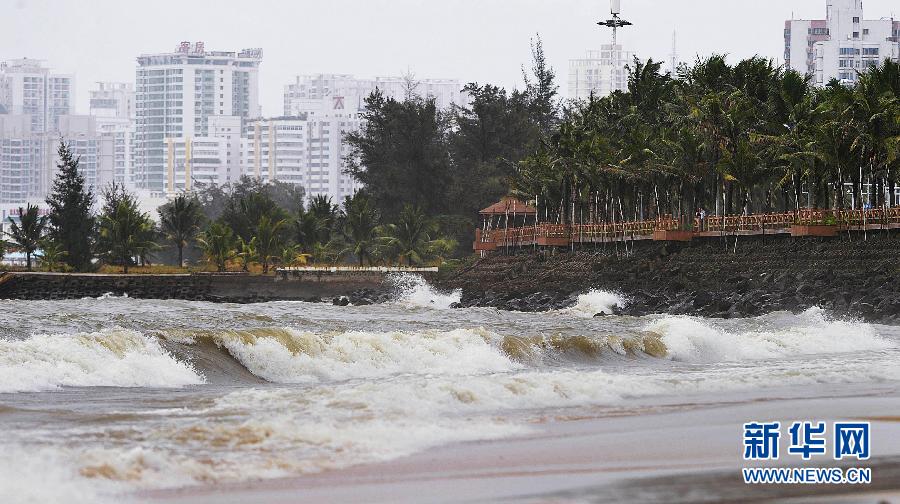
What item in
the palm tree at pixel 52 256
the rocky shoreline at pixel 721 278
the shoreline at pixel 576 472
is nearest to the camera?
the shoreline at pixel 576 472

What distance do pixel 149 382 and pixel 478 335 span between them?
8.69 m

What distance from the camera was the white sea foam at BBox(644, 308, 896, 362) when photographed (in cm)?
3078

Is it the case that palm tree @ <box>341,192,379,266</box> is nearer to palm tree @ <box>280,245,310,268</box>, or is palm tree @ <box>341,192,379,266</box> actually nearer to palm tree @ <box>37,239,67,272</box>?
palm tree @ <box>280,245,310,268</box>

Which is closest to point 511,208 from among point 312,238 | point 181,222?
point 312,238

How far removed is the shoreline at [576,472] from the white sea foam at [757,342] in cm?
1314

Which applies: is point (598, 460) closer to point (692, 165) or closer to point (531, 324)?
point (531, 324)

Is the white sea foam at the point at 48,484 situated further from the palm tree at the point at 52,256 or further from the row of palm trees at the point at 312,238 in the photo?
the row of palm trees at the point at 312,238

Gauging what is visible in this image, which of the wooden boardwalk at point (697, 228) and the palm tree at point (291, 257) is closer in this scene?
the wooden boardwalk at point (697, 228)

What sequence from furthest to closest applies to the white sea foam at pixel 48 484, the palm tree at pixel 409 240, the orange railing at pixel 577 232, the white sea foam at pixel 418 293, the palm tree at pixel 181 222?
the palm tree at pixel 409 240 → the palm tree at pixel 181 222 → the white sea foam at pixel 418 293 → the orange railing at pixel 577 232 → the white sea foam at pixel 48 484

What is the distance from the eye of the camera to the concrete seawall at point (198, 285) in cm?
7050

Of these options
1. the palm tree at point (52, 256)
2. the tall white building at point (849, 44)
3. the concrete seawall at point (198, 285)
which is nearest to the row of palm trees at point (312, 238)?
the concrete seawall at point (198, 285)

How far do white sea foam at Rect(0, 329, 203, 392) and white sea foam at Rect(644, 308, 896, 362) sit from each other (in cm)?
1184

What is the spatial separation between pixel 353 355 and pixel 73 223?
57048 millimetres

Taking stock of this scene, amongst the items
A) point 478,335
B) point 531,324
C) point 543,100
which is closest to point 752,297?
point 531,324
